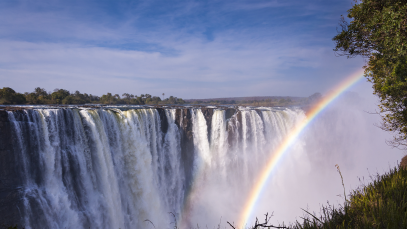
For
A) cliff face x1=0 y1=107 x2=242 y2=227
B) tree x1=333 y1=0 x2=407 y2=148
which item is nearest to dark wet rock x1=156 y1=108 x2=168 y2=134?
cliff face x1=0 y1=107 x2=242 y2=227

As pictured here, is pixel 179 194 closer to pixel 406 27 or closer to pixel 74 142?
pixel 74 142

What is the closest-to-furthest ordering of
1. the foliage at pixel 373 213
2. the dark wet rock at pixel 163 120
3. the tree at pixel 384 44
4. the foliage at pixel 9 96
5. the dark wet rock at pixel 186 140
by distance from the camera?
1. the foliage at pixel 373 213
2. the tree at pixel 384 44
3. the dark wet rock at pixel 163 120
4. the foliage at pixel 9 96
5. the dark wet rock at pixel 186 140

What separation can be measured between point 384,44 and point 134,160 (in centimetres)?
1334

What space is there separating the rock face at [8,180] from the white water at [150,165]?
0.22 m

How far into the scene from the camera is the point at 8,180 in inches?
340

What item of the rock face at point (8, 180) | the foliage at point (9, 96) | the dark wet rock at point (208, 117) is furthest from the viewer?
the dark wet rock at point (208, 117)

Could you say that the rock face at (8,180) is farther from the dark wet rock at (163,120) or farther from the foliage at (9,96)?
the foliage at (9,96)

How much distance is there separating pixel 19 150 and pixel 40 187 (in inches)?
71.1

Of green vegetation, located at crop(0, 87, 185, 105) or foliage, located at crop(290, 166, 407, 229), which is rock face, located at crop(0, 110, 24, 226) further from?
green vegetation, located at crop(0, 87, 185, 105)

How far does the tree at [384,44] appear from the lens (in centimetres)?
572

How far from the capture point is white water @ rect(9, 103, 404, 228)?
9648 millimetres

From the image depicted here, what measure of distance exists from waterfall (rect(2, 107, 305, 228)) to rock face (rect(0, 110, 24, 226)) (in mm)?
160

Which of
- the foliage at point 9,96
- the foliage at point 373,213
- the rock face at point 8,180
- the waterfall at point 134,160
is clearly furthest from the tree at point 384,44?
the foliage at point 9,96

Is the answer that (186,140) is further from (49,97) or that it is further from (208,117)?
(49,97)
